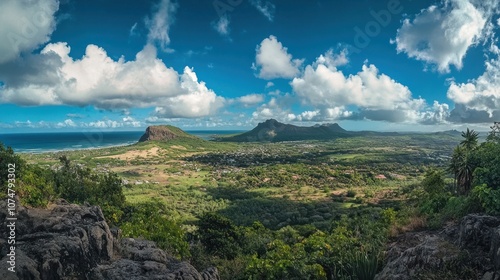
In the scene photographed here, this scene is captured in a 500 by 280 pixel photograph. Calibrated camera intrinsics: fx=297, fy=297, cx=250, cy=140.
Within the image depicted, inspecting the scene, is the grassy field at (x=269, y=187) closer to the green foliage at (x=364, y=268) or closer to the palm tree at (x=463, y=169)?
the palm tree at (x=463, y=169)

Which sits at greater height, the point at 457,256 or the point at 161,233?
the point at 457,256

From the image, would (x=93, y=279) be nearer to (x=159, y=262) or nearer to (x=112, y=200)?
(x=159, y=262)

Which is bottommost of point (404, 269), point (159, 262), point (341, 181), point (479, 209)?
point (341, 181)

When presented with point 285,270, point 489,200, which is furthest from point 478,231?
point 285,270

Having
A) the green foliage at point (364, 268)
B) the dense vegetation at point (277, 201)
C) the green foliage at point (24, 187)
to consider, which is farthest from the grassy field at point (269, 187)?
the green foliage at point (364, 268)

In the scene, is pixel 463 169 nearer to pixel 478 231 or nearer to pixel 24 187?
pixel 478 231

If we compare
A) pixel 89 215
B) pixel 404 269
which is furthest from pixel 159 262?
pixel 404 269
